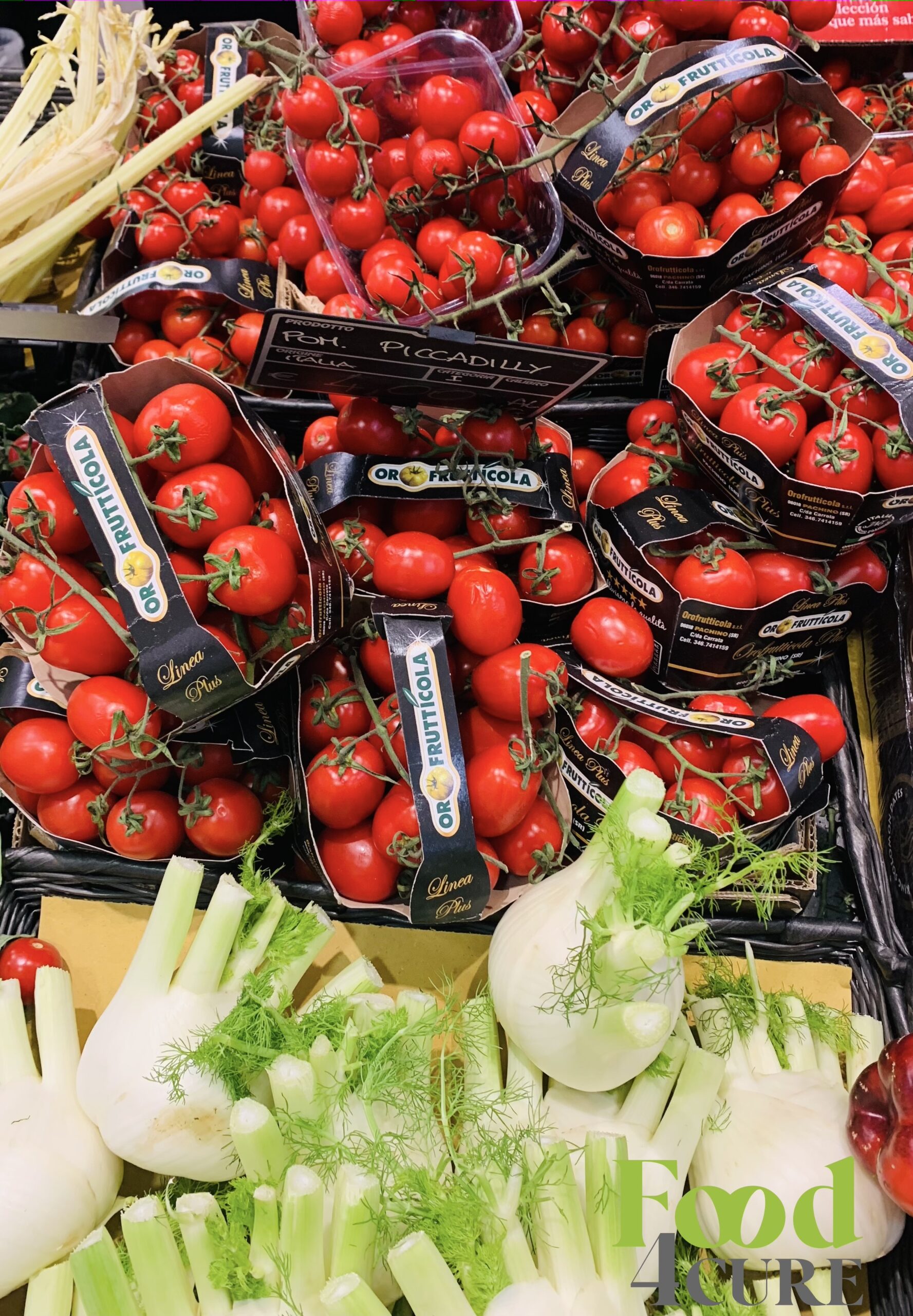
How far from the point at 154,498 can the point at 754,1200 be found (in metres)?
1.25

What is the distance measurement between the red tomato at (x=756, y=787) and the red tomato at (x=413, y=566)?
0.51 metres

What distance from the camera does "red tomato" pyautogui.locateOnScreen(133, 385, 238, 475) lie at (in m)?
1.27

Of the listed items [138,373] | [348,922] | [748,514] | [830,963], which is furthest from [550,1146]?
[138,373]

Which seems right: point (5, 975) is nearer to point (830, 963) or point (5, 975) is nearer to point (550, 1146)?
point (550, 1146)

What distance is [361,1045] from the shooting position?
46.1 inches

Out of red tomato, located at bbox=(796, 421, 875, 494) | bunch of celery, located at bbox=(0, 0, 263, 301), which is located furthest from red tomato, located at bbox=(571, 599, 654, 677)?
bunch of celery, located at bbox=(0, 0, 263, 301)

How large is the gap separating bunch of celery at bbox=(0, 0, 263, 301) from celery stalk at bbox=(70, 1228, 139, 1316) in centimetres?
182

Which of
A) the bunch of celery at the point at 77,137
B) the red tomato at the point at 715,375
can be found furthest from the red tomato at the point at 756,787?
the bunch of celery at the point at 77,137

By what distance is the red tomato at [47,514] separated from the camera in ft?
4.10

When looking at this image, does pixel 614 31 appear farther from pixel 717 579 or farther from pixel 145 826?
pixel 145 826

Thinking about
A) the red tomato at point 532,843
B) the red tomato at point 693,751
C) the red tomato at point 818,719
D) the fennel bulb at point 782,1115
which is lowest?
the fennel bulb at point 782,1115

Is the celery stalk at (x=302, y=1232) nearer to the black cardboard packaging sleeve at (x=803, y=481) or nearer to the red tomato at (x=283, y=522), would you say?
the red tomato at (x=283, y=522)

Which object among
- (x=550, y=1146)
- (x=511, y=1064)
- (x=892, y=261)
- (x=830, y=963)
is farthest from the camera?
(x=892, y=261)

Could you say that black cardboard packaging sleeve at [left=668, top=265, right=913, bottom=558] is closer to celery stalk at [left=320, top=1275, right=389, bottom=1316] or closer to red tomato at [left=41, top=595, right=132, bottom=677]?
red tomato at [left=41, top=595, right=132, bottom=677]
